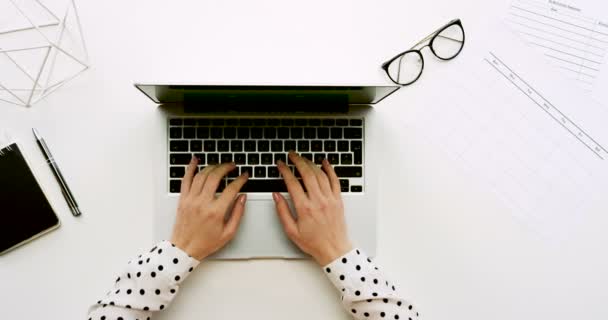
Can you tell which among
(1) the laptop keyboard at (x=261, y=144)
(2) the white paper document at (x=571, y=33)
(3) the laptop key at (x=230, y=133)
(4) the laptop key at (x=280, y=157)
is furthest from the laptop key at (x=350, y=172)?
(2) the white paper document at (x=571, y=33)

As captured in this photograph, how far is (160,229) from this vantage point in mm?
698

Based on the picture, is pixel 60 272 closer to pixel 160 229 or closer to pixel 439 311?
pixel 160 229

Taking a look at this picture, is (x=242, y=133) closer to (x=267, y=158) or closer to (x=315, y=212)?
(x=267, y=158)

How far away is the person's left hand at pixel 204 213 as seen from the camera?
2.22 feet

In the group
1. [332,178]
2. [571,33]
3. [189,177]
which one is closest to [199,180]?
[189,177]

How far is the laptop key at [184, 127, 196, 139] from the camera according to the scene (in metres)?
0.69

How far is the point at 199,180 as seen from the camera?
0.68 meters

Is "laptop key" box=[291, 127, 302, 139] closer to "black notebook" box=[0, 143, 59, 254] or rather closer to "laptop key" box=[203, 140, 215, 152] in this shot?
"laptop key" box=[203, 140, 215, 152]

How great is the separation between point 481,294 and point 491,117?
0.34 m

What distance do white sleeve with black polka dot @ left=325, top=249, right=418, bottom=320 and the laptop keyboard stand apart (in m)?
0.14

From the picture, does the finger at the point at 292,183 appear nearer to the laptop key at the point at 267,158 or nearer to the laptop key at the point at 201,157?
the laptop key at the point at 267,158

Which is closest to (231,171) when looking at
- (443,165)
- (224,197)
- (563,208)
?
(224,197)

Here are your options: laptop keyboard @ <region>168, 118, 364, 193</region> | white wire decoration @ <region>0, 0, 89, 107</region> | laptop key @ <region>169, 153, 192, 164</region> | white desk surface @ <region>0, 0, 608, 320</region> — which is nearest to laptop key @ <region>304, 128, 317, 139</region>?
laptop keyboard @ <region>168, 118, 364, 193</region>

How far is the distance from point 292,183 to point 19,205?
1.61ft
